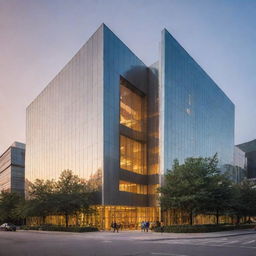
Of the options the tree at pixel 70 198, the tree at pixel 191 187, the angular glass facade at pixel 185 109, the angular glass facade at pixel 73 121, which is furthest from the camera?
the angular glass facade at pixel 185 109

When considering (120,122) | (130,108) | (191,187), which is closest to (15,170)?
(130,108)

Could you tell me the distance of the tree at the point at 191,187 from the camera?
41.9 meters

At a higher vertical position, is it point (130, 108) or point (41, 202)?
point (130, 108)

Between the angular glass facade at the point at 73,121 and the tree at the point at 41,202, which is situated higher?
the angular glass facade at the point at 73,121

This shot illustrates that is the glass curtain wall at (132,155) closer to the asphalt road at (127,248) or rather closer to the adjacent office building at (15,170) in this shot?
the asphalt road at (127,248)

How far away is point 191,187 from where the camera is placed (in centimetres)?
4222

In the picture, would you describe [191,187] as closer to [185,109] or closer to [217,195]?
[217,195]

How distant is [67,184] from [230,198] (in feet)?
76.6

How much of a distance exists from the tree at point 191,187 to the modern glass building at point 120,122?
11.4 meters

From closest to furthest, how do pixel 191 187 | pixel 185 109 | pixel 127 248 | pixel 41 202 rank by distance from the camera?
pixel 127 248
pixel 191 187
pixel 41 202
pixel 185 109

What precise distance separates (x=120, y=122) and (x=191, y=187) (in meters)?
21.0

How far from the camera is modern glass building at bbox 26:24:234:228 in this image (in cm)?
5450

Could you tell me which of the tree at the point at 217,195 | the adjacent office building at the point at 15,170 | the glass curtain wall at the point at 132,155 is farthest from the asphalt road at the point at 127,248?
the adjacent office building at the point at 15,170

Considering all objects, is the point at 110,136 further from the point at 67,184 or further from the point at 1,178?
the point at 1,178
